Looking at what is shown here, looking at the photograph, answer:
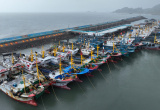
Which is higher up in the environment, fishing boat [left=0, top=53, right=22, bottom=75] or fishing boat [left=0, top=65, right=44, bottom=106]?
fishing boat [left=0, top=53, right=22, bottom=75]

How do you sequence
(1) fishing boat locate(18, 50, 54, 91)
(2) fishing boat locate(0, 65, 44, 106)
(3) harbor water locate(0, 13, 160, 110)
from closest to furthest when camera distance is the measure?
(2) fishing boat locate(0, 65, 44, 106) < (3) harbor water locate(0, 13, 160, 110) < (1) fishing boat locate(18, 50, 54, 91)

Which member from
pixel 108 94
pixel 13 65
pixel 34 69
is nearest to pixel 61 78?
pixel 34 69

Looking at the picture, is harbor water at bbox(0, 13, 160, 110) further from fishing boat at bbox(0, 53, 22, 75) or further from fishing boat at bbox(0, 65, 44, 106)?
fishing boat at bbox(0, 53, 22, 75)

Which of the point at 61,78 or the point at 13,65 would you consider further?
the point at 13,65

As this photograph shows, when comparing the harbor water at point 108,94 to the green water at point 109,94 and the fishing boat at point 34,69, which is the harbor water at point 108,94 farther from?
the fishing boat at point 34,69

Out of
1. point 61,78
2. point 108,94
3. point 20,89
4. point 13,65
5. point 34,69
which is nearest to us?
point 20,89

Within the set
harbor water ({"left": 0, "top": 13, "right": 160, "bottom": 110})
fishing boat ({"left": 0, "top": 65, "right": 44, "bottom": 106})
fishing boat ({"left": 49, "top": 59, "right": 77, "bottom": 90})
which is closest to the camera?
fishing boat ({"left": 0, "top": 65, "right": 44, "bottom": 106})

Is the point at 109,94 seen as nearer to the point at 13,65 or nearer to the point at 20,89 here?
the point at 20,89

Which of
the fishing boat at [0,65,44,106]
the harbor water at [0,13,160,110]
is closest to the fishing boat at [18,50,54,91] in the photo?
the fishing boat at [0,65,44,106]

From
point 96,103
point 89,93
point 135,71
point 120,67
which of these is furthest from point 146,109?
point 120,67

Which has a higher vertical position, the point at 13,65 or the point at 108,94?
the point at 13,65

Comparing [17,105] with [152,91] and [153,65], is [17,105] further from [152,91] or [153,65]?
[153,65]
